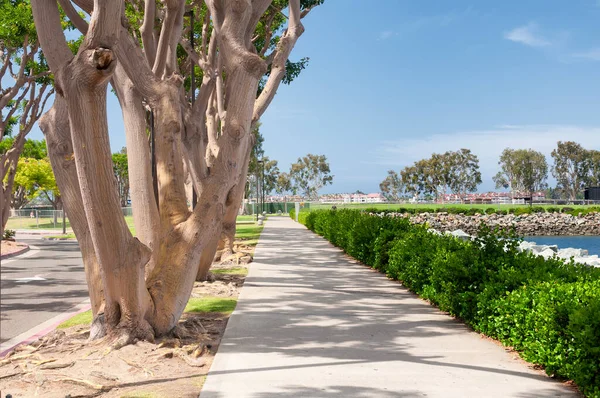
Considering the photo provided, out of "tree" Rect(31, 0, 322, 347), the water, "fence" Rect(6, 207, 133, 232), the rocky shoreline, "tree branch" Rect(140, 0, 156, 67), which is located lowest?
the water

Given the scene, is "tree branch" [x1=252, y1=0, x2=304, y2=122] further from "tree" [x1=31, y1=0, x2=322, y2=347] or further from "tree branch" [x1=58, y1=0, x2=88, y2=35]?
"tree branch" [x1=58, y1=0, x2=88, y2=35]

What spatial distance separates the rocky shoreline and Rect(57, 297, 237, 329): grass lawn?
129 feet

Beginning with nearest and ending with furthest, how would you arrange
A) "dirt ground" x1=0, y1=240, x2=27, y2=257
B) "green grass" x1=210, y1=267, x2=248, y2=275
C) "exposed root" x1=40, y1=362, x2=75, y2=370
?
"exposed root" x1=40, y1=362, x2=75, y2=370 < "green grass" x1=210, y1=267, x2=248, y2=275 < "dirt ground" x1=0, y1=240, x2=27, y2=257

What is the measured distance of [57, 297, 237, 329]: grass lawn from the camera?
867cm

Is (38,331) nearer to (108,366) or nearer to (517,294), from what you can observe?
(108,366)

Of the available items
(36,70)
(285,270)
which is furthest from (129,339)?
(36,70)

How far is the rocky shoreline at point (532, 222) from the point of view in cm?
4962

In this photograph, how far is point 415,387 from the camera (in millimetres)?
5242

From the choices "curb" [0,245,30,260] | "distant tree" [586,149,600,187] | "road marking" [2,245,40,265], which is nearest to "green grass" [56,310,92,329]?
"road marking" [2,245,40,265]

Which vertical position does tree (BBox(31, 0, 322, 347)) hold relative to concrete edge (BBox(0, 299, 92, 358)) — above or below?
above

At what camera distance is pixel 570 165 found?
97750 millimetres

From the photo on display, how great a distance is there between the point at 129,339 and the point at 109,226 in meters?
1.45

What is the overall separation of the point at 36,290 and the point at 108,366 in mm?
8238

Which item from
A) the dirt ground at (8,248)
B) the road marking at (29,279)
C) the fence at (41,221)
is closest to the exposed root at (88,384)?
the road marking at (29,279)
